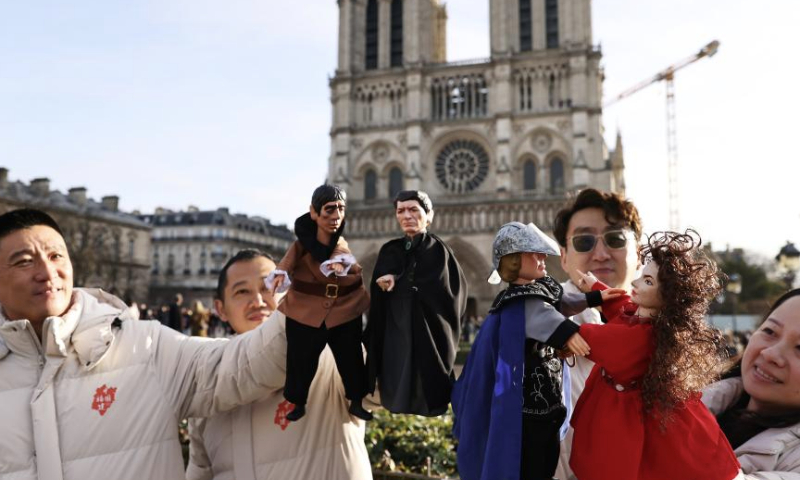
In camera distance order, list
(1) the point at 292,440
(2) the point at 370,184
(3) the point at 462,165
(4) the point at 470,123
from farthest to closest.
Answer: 1. (2) the point at 370,184
2. (3) the point at 462,165
3. (4) the point at 470,123
4. (1) the point at 292,440

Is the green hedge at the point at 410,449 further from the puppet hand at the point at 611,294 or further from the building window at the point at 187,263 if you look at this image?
the building window at the point at 187,263

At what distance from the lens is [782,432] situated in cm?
254

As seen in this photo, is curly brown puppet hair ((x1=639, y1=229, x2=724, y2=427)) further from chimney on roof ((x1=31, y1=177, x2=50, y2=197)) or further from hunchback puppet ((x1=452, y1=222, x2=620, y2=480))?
chimney on roof ((x1=31, y1=177, x2=50, y2=197))

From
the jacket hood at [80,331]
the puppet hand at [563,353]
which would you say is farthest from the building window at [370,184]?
the puppet hand at [563,353]

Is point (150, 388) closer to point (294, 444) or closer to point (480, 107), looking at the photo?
point (294, 444)

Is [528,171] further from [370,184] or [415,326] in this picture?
[415,326]

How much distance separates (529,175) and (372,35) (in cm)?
1459

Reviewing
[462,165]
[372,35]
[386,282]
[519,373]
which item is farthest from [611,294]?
[372,35]

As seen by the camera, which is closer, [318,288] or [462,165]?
[318,288]

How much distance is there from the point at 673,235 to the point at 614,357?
0.55 m

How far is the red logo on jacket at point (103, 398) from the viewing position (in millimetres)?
2553

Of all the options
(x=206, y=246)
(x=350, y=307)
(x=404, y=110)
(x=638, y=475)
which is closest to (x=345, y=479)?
(x=350, y=307)

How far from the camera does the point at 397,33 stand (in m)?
40.1

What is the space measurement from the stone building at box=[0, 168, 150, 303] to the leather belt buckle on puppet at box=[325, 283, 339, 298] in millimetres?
31587
